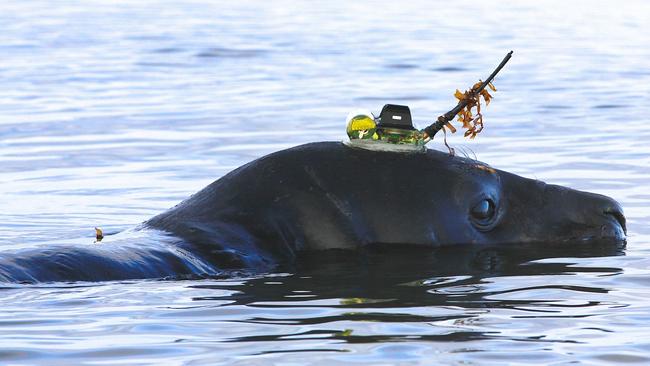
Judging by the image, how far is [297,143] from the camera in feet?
50.8

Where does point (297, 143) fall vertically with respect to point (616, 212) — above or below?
above

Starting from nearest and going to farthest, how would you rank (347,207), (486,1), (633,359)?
(633,359), (347,207), (486,1)

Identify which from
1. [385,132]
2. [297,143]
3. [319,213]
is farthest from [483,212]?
[297,143]

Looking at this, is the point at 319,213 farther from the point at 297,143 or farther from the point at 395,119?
the point at 297,143

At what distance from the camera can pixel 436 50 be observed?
87.4 feet

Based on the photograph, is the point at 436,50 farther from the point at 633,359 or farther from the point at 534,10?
the point at 633,359

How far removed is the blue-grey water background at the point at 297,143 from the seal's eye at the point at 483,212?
1.39 feet

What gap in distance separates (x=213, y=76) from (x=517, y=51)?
618cm

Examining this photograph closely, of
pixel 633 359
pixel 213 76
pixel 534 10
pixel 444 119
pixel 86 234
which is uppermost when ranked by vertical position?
pixel 534 10

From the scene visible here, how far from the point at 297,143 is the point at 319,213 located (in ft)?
23.0

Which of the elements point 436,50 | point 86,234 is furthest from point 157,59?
point 86,234

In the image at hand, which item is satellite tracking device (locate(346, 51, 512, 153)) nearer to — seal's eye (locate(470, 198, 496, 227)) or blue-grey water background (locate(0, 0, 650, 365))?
seal's eye (locate(470, 198, 496, 227))

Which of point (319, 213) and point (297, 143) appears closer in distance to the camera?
point (319, 213)

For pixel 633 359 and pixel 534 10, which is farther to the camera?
pixel 534 10
